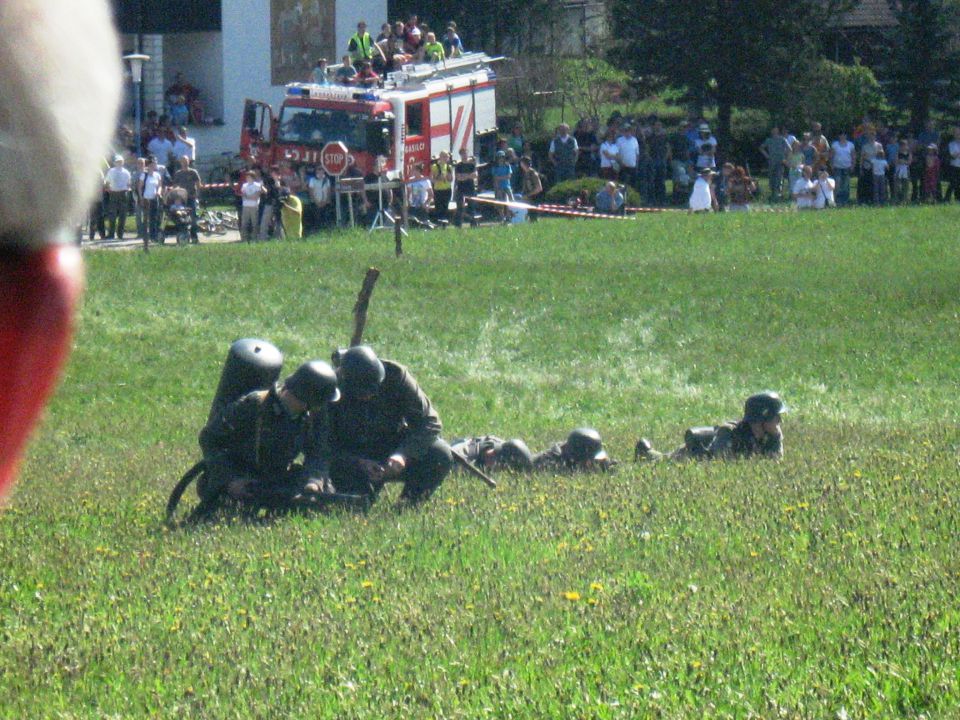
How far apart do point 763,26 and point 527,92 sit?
712 centimetres

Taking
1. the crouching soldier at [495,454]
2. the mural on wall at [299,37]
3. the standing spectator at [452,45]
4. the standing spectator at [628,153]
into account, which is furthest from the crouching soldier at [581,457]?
the mural on wall at [299,37]

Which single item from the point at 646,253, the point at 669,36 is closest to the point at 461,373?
the point at 646,253

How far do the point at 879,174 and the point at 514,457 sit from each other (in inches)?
1007

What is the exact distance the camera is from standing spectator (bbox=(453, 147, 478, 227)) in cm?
3284

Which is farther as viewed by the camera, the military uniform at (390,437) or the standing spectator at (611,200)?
the standing spectator at (611,200)

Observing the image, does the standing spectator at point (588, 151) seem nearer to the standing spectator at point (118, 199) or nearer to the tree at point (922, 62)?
the tree at point (922, 62)

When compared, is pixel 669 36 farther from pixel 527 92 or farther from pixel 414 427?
pixel 414 427

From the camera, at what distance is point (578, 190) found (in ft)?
113

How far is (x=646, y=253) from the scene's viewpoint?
25906 millimetres

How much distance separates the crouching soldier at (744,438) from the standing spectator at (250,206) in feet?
61.2

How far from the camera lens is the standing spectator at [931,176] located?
34.8 metres

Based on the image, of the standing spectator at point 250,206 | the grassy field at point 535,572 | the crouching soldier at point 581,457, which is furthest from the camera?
the standing spectator at point 250,206

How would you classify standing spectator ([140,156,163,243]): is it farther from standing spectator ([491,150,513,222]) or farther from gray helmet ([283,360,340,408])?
gray helmet ([283,360,340,408])

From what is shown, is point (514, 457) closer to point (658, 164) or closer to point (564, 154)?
point (564, 154)
